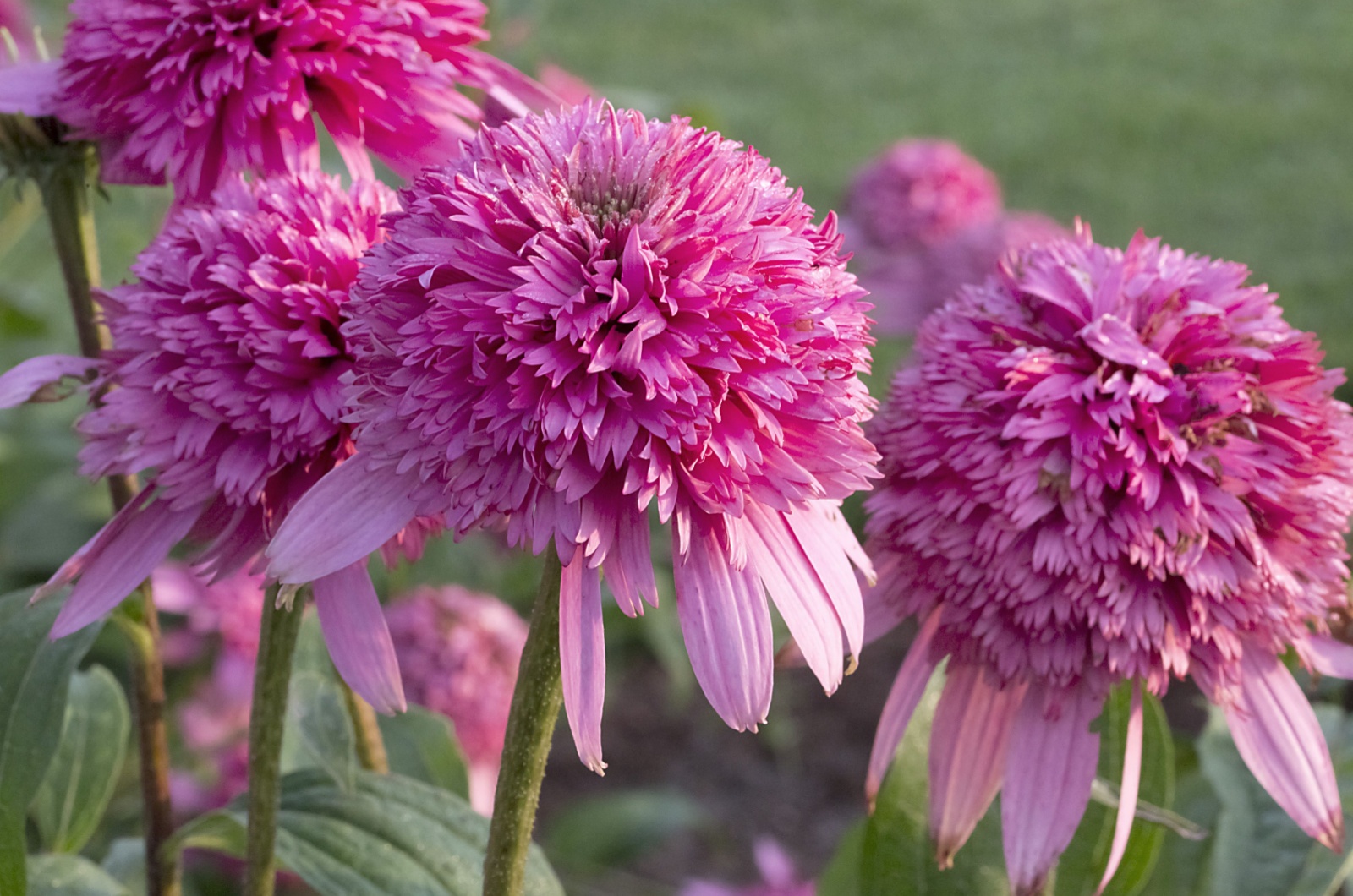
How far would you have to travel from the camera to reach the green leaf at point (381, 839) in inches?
30.1

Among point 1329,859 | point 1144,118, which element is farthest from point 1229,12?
point 1329,859

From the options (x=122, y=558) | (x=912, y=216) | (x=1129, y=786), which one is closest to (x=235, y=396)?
(x=122, y=558)

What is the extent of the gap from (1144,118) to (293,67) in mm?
4313

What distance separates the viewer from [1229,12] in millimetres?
5469

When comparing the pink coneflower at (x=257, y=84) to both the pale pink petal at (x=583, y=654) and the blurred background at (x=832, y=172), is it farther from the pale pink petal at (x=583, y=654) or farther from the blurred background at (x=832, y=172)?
the pale pink petal at (x=583, y=654)

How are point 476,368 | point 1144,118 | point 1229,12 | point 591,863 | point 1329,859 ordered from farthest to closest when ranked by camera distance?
1. point 1229,12
2. point 1144,118
3. point 591,863
4. point 1329,859
5. point 476,368

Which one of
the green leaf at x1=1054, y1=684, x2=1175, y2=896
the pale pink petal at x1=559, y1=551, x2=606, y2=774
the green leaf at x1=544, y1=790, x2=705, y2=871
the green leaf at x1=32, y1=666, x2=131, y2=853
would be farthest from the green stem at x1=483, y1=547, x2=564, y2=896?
the green leaf at x1=544, y1=790, x2=705, y2=871

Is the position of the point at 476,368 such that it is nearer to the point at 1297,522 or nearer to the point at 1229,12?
the point at 1297,522

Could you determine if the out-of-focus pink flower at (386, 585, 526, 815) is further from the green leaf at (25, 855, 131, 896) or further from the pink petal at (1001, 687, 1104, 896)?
the pink petal at (1001, 687, 1104, 896)

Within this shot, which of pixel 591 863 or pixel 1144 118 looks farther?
pixel 1144 118

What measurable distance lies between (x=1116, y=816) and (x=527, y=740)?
1.29 feet

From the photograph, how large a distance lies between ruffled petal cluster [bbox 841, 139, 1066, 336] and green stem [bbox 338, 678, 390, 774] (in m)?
1.51

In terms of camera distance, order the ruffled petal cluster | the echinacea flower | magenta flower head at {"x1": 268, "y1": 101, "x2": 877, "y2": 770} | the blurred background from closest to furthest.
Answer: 1. magenta flower head at {"x1": 268, "y1": 101, "x2": 877, "y2": 770}
2. the echinacea flower
3. the blurred background
4. the ruffled petal cluster

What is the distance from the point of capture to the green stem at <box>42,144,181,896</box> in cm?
79
